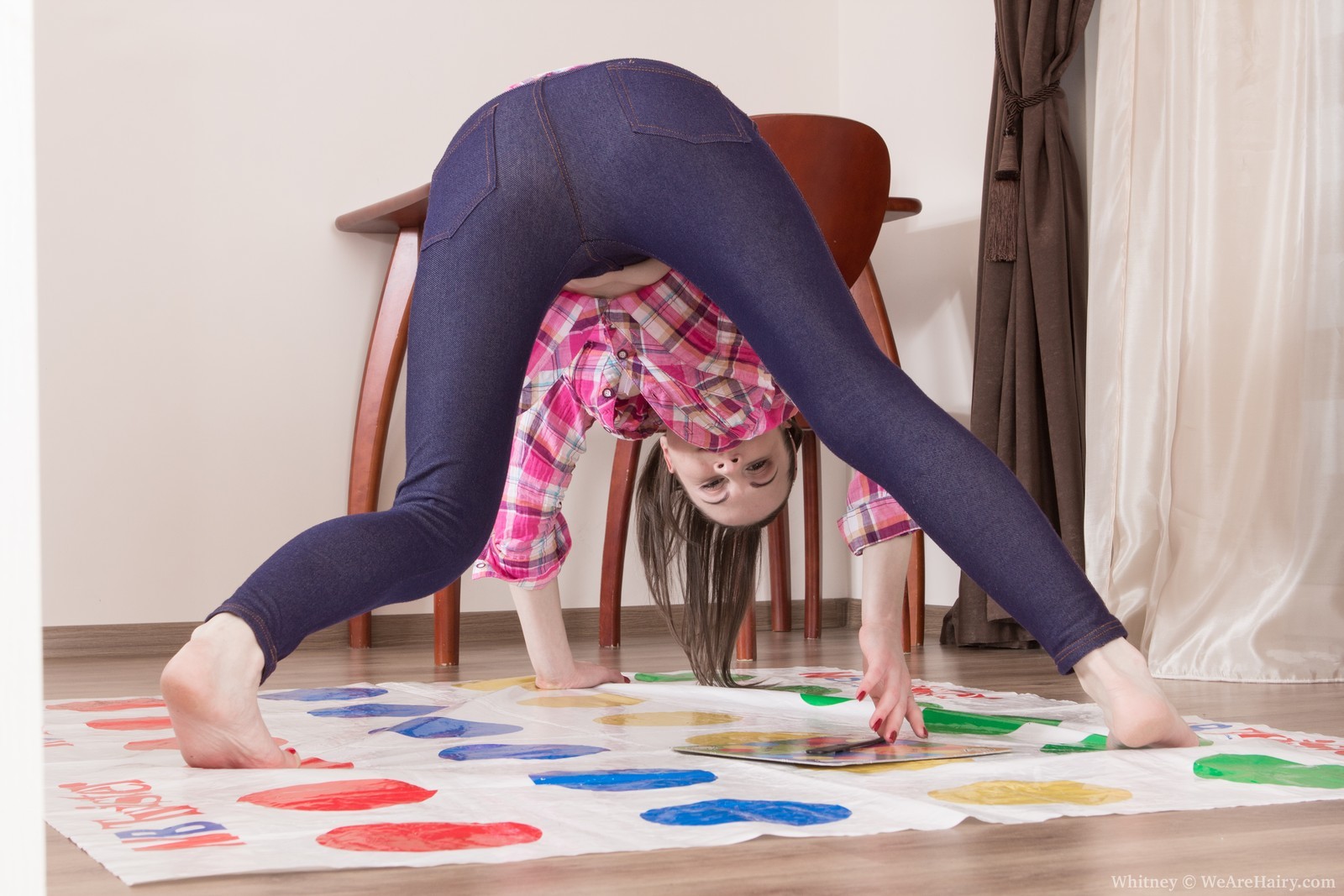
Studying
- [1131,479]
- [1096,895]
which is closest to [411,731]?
[1096,895]

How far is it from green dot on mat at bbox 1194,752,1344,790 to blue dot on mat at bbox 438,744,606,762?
1.63ft

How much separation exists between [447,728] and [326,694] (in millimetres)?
439

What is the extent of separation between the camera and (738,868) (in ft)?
2.30

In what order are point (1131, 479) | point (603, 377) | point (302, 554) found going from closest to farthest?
point (302, 554)
point (603, 377)
point (1131, 479)

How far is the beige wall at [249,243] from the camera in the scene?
2.58 m

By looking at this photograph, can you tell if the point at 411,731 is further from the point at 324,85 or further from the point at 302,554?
the point at 324,85

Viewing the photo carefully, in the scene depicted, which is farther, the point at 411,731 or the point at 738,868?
the point at 411,731

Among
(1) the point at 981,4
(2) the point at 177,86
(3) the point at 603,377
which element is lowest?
(3) the point at 603,377

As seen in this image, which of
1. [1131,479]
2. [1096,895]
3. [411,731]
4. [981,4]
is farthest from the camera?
[981,4]

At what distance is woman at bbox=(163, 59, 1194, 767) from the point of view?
951 millimetres

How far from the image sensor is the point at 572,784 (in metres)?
0.95

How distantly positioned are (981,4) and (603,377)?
1.88 m

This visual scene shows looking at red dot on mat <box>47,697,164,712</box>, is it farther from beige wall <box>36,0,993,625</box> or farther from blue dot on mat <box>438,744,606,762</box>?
beige wall <box>36,0,993,625</box>

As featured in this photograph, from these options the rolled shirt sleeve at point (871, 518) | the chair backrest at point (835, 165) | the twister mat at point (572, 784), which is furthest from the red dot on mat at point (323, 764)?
the chair backrest at point (835, 165)
